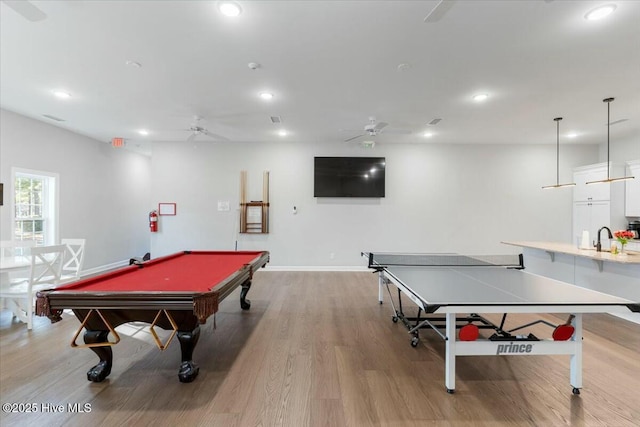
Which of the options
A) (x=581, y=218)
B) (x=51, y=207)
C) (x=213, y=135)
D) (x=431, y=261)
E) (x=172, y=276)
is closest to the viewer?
(x=172, y=276)

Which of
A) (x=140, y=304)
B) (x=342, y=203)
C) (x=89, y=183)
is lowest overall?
(x=140, y=304)

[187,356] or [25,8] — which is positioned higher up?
[25,8]

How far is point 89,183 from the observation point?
590 cm

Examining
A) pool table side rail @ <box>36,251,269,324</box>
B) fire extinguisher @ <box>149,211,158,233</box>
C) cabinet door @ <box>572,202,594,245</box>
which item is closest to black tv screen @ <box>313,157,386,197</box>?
fire extinguisher @ <box>149,211,158,233</box>

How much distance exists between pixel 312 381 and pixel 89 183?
6.39 meters

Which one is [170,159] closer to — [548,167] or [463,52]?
[463,52]

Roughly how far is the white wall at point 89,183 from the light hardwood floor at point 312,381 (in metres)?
2.87

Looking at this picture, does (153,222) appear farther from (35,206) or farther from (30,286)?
(30,286)

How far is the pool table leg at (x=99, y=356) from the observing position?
2.03 metres

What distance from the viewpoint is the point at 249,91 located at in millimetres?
3627

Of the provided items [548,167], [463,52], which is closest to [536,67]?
[463,52]

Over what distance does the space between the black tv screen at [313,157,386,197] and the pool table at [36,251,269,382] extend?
3.73 metres

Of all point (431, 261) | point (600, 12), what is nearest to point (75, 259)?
point (431, 261)

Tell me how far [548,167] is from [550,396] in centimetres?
584
